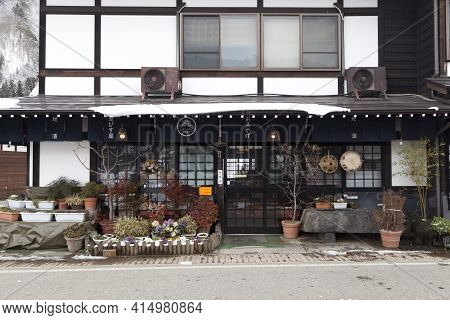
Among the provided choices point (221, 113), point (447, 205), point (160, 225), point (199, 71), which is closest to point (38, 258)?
point (160, 225)

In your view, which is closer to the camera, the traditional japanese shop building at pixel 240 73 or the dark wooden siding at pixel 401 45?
the traditional japanese shop building at pixel 240 73

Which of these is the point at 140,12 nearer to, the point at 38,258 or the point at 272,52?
the point at 272,52

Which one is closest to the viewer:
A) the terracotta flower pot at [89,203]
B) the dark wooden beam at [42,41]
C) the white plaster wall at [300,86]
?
the terracotta flower pot at [89,203]

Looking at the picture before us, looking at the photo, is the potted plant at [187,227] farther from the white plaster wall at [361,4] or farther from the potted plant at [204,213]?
the white plaster wall at [361,4]

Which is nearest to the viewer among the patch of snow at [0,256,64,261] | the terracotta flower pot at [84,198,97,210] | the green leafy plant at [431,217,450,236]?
the patch of snow at [0,256,64,261]

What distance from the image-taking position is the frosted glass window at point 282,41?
1103cm

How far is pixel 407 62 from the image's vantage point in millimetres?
10992

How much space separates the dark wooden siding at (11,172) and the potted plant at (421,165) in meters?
16.1

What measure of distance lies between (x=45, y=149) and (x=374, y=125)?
8.86m

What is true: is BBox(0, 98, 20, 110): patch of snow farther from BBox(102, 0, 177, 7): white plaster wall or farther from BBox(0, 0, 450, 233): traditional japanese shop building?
BBox(102, 0, 177, 7): white plaster wall

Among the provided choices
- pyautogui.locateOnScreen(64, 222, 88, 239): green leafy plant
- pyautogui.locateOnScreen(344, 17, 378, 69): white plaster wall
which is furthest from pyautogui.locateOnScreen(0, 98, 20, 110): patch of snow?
pyautogui.locateOnScreen(344, 17, 378, 69): white plaster wall

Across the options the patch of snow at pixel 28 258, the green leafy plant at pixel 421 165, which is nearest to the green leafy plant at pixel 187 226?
the patch of snow at pixel 28 258

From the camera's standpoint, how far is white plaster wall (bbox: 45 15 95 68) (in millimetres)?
10812

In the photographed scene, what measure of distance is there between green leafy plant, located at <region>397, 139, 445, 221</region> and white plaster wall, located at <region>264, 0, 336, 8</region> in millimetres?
4582
